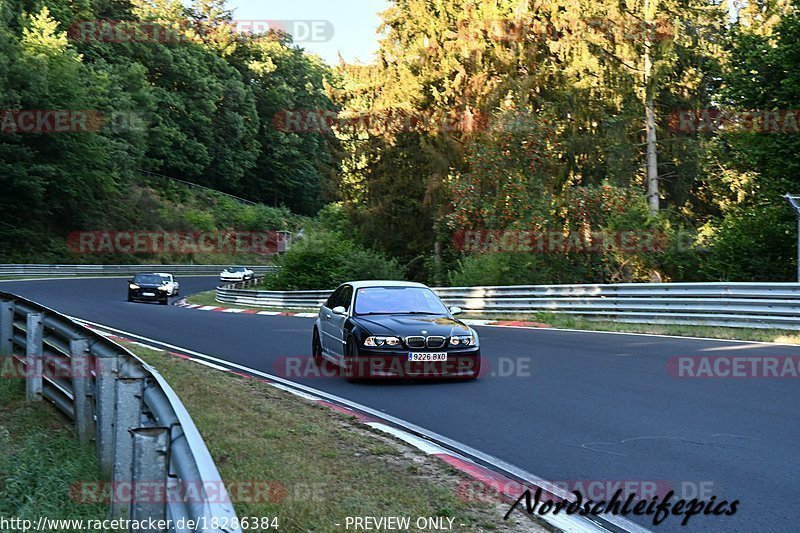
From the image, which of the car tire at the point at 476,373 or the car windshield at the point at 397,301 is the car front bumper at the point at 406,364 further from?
the car windshield at the point at 397,301

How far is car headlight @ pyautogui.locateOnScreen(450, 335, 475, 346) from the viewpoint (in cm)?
1228

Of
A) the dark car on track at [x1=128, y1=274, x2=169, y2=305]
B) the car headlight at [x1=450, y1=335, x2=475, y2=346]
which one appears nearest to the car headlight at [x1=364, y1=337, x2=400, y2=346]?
the car headlight at [x1=450, y1=335, x2=475, y2=346]

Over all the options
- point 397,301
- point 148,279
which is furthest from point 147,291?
point 397,301

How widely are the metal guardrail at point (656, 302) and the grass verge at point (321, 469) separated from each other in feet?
36.0

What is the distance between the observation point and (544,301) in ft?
81.8

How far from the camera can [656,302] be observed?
67.7 ft

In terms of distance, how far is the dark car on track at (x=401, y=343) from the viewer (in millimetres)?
12203

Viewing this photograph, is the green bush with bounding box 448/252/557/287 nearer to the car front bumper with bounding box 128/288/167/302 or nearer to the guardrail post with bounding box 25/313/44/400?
the car front bumper with bounding box 128/288/167/302

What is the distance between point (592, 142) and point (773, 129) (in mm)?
9310

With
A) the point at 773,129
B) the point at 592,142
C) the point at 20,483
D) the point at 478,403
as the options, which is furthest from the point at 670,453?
the point at 592,142

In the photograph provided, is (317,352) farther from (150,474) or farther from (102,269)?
(102,269)

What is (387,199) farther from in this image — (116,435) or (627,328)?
(116,435)

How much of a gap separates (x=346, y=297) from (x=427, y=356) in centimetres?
231

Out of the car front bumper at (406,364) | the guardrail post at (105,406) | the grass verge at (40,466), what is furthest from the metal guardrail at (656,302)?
the guardrail post at (105,406)
